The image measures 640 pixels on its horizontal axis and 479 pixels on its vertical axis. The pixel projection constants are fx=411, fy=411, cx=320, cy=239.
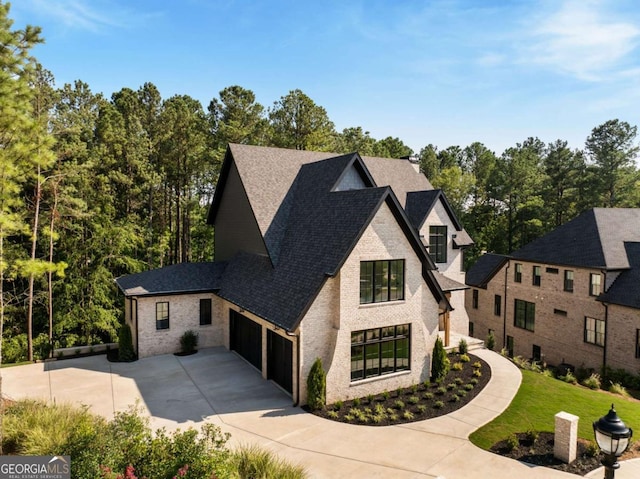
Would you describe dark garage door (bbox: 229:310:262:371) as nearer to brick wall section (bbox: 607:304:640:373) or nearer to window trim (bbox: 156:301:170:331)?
window trim (bbox: 156:301:170:331)

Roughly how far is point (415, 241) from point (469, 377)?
260 inches

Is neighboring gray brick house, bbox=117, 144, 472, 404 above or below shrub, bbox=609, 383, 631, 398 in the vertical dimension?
above

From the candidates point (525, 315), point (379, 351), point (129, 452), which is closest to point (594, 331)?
point (525, 315)

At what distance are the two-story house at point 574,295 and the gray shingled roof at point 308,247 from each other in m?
12.2

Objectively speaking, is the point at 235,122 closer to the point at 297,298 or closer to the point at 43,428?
the point at 297,298

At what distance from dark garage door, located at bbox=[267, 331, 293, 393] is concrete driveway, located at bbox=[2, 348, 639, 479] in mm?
435

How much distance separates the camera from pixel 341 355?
15172mm

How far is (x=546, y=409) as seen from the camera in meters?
14.9

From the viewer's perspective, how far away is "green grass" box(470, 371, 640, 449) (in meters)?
13.1

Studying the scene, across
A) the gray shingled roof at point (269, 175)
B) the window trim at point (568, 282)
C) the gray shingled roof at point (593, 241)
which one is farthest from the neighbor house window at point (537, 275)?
the gray shingled roof at point (269, 175)

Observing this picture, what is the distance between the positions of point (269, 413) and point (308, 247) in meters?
6.60

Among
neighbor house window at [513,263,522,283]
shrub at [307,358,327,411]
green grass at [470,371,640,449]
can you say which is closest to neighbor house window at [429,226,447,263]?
neighbor house window at [513,263,522,283]

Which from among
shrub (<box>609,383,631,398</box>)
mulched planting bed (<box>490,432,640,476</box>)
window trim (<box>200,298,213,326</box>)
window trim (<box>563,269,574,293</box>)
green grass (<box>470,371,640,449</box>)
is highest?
window trim (<box>563,269,574,293</box>)

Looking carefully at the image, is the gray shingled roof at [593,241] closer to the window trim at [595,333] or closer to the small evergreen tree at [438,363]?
the window trim at [595,333]
